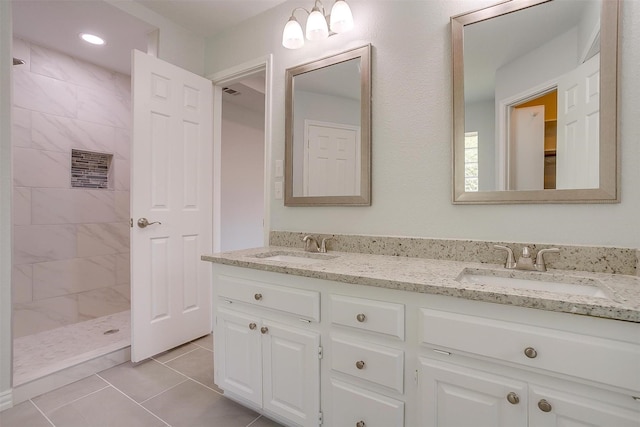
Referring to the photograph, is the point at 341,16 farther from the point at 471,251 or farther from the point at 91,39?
the point at 91,39

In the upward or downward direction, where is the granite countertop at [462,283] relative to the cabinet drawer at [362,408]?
upward

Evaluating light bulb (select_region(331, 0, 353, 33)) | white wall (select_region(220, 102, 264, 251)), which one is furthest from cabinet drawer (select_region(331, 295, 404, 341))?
white wall (select_region(220, 102, 264, 251))

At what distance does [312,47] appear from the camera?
6.56 ft

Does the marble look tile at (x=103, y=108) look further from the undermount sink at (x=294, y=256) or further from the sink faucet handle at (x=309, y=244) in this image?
the sink faucet handle at (x=309, y=244)

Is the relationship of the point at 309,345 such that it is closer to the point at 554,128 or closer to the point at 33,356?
the point at 554,128

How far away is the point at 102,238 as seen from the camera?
304cm

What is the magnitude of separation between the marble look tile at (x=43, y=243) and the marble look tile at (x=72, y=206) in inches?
2.7

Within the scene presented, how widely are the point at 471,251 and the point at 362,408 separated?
2.75ft

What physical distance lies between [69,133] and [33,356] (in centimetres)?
185

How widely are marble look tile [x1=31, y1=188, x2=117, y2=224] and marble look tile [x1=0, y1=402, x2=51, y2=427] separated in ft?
5.16

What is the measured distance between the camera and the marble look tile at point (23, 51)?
2.47m

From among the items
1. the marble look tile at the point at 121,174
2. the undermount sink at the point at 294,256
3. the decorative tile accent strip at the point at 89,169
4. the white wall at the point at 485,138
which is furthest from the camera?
the marble look tile at the point at 121,174

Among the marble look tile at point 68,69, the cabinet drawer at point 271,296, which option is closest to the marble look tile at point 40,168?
the marble look tile at point 68,69

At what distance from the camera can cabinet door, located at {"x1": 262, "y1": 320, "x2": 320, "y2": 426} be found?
131cm
